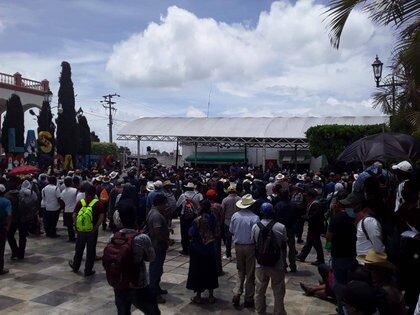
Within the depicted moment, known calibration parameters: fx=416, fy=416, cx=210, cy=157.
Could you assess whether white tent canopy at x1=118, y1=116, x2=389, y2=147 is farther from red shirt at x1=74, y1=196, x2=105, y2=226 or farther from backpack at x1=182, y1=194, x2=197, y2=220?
red shirt at x1=74, y1=196, x2=105, y2=226

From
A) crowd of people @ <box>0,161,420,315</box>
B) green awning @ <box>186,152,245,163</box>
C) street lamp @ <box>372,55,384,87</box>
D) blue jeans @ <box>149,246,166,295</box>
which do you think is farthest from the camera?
green awning @ <box>186,152,245,163</box>

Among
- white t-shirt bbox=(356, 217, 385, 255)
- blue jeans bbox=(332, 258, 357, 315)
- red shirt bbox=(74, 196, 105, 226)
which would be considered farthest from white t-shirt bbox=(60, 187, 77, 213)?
white t-shirt bbox=(356, 217, 385, 255)

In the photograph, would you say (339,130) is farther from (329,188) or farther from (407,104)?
(407,104)

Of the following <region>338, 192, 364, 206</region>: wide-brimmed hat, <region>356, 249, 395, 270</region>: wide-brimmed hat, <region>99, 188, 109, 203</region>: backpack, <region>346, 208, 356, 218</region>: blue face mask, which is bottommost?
<region>99, 188, 109, 203</region>: backpack

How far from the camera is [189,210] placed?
852 centimetres

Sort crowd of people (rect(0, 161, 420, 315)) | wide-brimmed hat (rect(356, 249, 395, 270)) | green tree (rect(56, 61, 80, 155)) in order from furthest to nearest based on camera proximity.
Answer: green tree (rect(56, 61, 80, 155)) → crowd of people (rect(0, 161, 420, 315)) → wide-brimmed hat (rect(356, 249, 395, 270))

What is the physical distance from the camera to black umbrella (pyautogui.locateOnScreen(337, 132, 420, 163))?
835cm

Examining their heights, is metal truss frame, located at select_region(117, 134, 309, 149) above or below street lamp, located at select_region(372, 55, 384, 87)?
below

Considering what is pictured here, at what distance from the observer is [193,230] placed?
6211 millimetres

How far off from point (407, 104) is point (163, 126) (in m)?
25.9

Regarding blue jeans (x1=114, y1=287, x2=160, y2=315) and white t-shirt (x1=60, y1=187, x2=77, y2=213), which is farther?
white t-shirt (x1=60, y1=187, x2=77, y2=213)

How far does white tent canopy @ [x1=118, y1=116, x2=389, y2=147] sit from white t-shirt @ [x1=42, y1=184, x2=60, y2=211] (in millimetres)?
20546

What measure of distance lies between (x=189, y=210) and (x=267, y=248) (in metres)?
3.33

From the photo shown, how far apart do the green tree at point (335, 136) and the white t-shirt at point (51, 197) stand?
58.5ft
